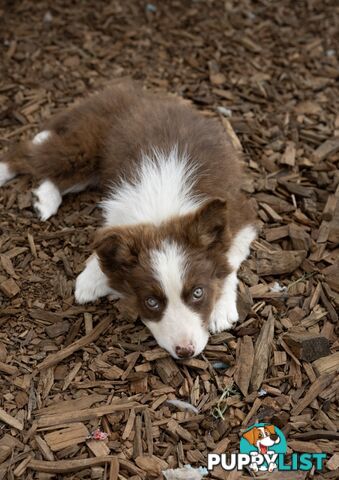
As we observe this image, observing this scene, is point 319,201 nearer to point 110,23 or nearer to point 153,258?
point 153,258

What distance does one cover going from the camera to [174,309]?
13.4 ft

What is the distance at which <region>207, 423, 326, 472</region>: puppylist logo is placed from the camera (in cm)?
370

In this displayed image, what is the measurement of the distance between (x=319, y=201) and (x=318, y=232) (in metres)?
0.43

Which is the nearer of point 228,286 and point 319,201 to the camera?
point 228,286

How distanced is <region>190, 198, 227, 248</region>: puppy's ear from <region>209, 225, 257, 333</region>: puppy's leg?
376mm

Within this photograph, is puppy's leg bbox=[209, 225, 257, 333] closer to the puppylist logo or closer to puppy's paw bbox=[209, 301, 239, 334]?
puppy's paw bbox=[209, 301, 239, 334]

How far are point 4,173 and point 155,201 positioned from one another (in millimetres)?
1912

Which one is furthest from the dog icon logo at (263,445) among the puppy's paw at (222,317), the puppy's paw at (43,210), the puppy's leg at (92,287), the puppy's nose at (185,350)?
the puppy's paw at (43,210)

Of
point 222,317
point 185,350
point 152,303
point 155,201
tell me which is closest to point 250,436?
point 185,350

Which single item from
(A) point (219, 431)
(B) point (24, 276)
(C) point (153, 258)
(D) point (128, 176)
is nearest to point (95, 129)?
(D) point (128, 176)

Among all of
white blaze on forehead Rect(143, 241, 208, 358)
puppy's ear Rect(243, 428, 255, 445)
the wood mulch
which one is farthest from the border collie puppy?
puppy's ear Rect(243, 428, 255, 445)

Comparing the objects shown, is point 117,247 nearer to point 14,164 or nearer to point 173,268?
point 173,268

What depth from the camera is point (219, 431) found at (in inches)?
153

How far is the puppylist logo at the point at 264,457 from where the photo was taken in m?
3.70
